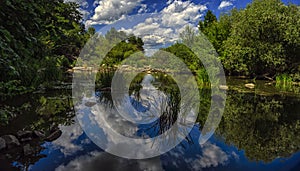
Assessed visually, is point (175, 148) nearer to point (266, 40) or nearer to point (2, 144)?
point (2, 144)

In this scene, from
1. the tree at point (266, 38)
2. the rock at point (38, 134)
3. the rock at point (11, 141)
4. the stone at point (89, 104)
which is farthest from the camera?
the tree at point (266, 38)

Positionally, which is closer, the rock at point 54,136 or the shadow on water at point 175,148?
the shadow on water at point 175,148

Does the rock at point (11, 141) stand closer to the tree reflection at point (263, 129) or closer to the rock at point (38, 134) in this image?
the rock at point (38, 134)

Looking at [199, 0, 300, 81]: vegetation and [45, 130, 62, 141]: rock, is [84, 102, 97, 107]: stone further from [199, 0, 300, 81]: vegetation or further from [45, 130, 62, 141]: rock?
[199, 0, 300, 81]: vegetation

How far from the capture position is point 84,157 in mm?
2934

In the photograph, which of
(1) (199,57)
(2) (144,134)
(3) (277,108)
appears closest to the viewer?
(2) (144,134)

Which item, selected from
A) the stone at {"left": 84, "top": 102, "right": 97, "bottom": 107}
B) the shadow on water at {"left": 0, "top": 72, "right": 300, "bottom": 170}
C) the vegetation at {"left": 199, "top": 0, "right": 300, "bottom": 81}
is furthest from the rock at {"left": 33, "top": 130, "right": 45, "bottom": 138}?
the vegetation at {"left": 199, "top": 0, "right": 300, "bottom": 81}

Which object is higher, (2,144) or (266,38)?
(266,38)

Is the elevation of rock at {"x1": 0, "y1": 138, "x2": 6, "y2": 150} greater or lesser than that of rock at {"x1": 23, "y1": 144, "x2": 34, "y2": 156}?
greater

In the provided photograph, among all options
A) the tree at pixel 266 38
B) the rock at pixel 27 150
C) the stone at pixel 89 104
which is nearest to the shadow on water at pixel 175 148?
the rock at pixel 27 150

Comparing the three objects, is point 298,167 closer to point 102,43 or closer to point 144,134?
point 144,134

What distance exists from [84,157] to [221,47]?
1490cm

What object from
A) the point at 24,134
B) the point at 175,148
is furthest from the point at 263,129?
the point at 24,134

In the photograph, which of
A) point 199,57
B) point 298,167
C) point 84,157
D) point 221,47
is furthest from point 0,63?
point 221,47
